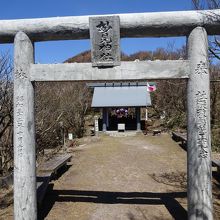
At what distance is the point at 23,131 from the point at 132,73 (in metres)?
1.99

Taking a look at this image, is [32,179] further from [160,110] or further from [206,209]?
[160,110]

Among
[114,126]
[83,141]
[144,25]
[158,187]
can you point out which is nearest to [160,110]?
[114,126]

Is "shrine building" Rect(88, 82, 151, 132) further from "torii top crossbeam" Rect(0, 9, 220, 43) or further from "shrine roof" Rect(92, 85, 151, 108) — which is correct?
"torii top crossbeam" Rect(0, 9, 220, 43)

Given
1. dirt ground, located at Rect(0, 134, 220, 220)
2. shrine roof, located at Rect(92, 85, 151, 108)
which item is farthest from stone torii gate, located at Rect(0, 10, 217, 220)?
shrine roof, located at Rect(92, 85, 151, 108)

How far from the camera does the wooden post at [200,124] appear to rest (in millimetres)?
5414

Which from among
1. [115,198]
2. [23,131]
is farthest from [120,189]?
[23,131]

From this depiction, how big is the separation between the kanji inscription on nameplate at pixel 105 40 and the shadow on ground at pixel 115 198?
2.97m

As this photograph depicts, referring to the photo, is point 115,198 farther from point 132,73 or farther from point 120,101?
point 120,101

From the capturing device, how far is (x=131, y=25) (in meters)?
5.62

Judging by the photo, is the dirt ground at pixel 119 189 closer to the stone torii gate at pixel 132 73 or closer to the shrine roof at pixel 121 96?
the stone torii gate at pixel 132 73

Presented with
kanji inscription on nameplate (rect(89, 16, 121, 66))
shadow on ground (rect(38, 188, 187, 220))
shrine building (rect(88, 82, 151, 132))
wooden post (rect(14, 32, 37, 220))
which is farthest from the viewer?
shrine building (rect(88, 82, 151, 132))

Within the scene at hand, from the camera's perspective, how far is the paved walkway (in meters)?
6.48

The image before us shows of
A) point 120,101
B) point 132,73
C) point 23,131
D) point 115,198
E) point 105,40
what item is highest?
point 105,40

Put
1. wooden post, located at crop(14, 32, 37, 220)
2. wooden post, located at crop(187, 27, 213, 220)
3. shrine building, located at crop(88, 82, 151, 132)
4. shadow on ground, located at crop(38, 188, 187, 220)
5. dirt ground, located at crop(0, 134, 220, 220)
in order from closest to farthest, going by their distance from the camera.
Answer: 1. wooden post, located at crop(187, 27, 213, 220)
2. wooden post, located at crop(14, 32, 37, 220)
3. dirt ground, located at crop(0, 134, 220, 220)
4. shadow on ground, located at crop(38, 188, 187, 220)
5. shrine building, located at crop(88, 82, 151, 132)
